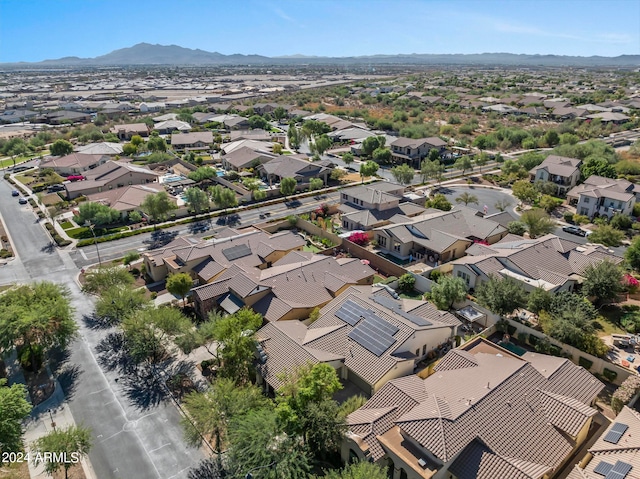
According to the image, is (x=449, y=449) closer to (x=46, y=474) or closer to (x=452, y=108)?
(x=46, y=474)

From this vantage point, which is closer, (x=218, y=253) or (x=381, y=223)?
(x=218, y=253)

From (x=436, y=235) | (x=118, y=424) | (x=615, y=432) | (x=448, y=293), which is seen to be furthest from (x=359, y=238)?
(x=615, y=432)

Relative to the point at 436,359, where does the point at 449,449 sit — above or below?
above

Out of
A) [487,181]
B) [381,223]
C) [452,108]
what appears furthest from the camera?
[452,108]

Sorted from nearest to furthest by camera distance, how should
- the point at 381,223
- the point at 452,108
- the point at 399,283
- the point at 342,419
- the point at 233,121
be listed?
the point at 342,419
the point at 399,283
the point at 381,223
the point at 233,121
the point at 452,108

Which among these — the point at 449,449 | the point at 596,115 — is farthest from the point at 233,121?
the point at 449,449

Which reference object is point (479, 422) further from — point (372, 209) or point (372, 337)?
point (372, 209)

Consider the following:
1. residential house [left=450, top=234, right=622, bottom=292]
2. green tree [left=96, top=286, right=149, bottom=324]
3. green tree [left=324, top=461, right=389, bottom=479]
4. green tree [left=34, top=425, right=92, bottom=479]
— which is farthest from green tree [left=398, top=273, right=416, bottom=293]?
green tree [left=34, top=425, right=92, bottom=479]
